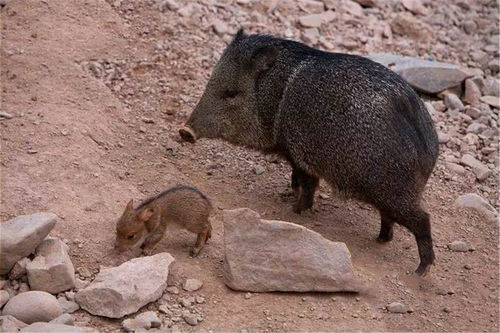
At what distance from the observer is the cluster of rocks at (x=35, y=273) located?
166 inches

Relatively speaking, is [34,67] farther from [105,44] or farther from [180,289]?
[180,289]

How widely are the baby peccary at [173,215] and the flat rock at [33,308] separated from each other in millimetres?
744

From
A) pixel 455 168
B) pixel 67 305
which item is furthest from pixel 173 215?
pixel 455 168

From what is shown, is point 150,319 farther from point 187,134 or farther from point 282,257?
point 187,134

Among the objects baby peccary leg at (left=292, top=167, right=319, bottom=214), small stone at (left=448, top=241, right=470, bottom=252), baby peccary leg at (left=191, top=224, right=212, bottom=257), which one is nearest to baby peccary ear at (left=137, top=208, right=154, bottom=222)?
baby peccary leg at (left=191, top=224, right=212, bottom=257)

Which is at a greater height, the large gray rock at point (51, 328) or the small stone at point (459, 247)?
the large gray rock at point (51, 328)

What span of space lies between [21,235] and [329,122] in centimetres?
213

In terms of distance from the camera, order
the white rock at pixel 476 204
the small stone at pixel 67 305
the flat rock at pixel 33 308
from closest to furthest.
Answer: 1. the flat rock at pixel 33 308
2. the small stone at pixel 67 305
3. the white rock at pixel 476 204

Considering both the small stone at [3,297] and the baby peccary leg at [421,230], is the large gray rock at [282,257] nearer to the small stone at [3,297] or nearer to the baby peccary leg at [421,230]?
the baby peccary leg at [421,230]

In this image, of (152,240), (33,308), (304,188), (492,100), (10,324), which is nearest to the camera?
(10,324)

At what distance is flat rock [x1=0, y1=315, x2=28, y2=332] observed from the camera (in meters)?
4.03

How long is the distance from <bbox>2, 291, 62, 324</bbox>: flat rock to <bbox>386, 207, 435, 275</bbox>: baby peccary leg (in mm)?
2223

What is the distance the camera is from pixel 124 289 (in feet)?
14.1

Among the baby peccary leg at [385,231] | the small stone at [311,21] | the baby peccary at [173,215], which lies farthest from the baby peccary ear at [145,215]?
the small stone at [311,21]
